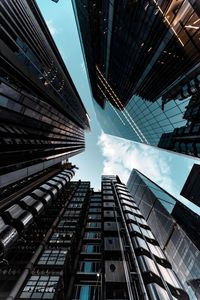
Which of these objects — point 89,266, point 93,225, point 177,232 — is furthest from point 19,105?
point 177,232

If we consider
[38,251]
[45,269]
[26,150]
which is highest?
[26,150]

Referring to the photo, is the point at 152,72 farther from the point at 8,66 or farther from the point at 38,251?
the point at 38,251

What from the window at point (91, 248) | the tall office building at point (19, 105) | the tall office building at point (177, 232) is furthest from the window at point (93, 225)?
the tall office building at point (177, 232)

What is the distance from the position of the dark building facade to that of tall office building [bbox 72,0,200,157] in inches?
322

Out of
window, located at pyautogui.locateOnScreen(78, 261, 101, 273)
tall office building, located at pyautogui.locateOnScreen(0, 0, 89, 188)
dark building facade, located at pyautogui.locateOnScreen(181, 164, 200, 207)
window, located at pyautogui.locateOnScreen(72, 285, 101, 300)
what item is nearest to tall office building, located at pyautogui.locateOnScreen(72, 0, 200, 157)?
dark building facade, located at pyautogui.locateOnScreen(181, 164, 200, 207)

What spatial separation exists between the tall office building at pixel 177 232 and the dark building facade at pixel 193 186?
509cm

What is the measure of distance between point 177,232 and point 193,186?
32.6 feet

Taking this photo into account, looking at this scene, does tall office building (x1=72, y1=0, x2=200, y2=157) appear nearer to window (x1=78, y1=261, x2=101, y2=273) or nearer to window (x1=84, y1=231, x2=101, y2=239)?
window (x1=84, y1=231, x2=101, y2=239)

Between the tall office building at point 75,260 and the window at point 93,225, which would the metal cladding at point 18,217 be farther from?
the window at point 93,225

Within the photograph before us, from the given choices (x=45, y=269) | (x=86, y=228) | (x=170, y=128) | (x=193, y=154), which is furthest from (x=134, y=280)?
(x=170, y=128)

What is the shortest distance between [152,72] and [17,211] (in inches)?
1184

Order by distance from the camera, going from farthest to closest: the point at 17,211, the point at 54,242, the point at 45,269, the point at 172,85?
1. the point at 172,85
2. the point at 54,242
3. the point at 17,211
4. the point at 45,269

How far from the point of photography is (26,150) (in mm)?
30219

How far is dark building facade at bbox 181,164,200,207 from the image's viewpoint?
3844cm
